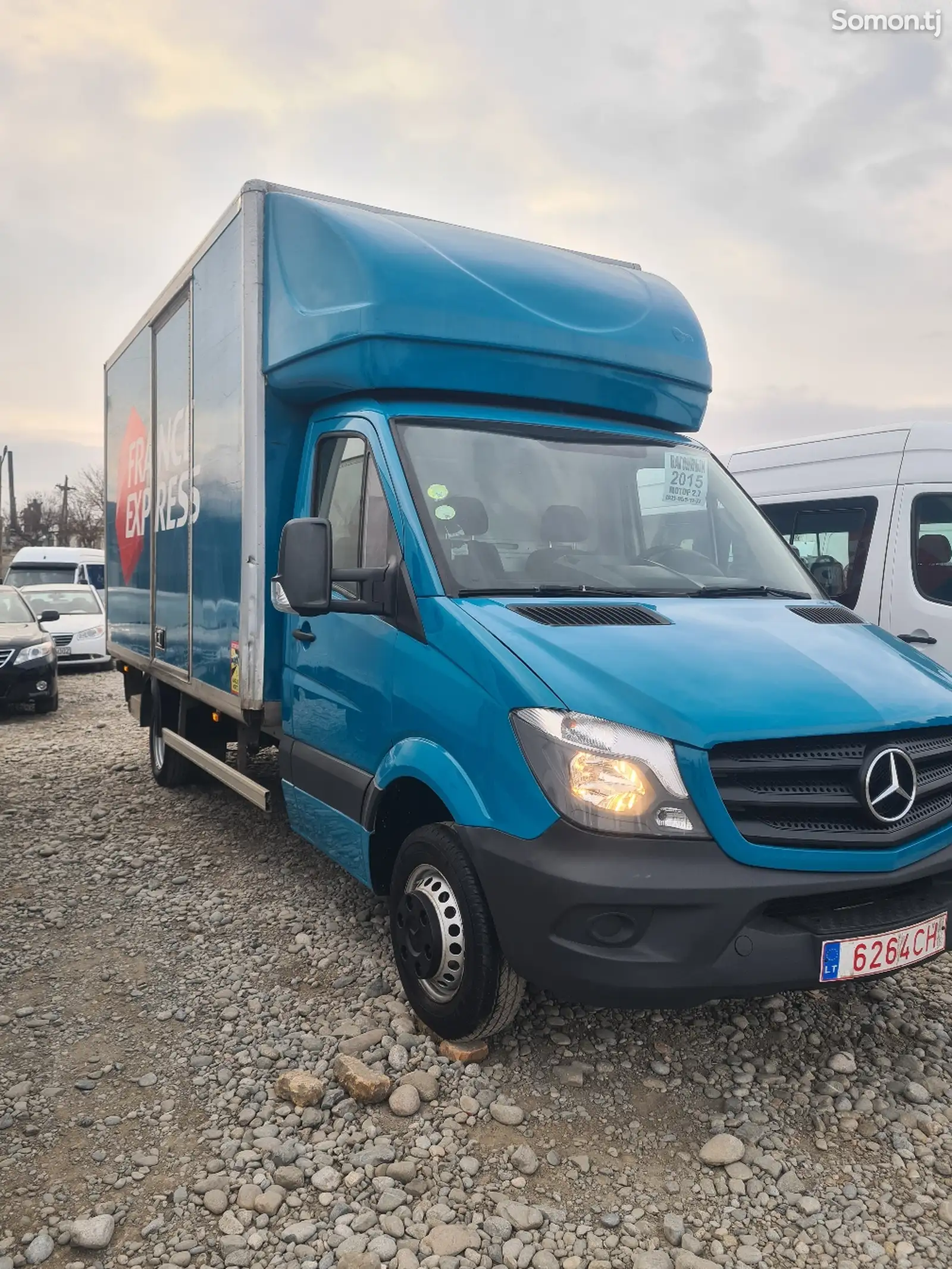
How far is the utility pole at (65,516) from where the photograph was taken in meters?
62.0

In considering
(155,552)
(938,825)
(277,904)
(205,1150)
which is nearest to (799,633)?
(938,825)

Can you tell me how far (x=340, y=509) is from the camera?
4.07 metres

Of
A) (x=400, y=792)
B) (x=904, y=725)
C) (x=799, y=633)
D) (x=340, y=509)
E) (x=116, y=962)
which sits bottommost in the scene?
(x=116, y=962)

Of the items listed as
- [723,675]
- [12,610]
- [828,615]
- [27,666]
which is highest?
[828,615]

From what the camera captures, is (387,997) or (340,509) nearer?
(387,997)

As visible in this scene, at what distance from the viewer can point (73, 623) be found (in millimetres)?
15523

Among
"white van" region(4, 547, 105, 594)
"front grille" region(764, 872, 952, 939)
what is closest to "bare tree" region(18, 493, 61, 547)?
"white van" region(4, 547, 105, 594)

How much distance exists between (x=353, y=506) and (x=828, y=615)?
190 centimetres

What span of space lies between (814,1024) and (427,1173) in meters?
1.59

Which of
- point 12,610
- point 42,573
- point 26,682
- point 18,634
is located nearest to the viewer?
point 26,682

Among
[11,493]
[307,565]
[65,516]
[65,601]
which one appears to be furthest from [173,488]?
[65,516]

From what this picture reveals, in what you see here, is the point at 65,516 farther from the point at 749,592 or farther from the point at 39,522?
the point at 749,592

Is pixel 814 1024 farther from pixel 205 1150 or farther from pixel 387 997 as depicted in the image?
pixel 205 1150

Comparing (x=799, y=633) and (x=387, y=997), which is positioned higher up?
(x=799, y=633)
